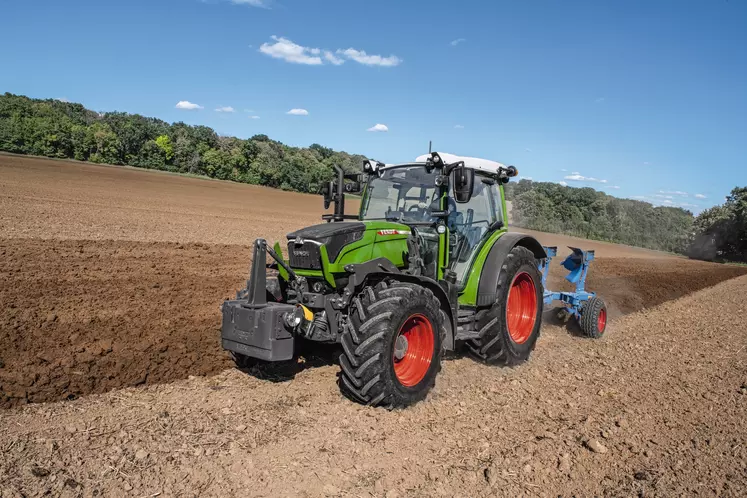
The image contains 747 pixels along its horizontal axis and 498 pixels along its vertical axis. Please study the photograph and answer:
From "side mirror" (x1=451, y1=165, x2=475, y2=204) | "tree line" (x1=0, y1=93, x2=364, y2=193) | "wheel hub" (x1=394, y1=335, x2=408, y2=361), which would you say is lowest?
"wheel hub" (x1=394, y1=335, x2=408, y2=361)

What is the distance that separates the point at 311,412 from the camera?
14.6 ft

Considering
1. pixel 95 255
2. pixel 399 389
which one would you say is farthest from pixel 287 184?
pixel 399 389

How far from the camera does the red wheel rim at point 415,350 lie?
15.9 ft

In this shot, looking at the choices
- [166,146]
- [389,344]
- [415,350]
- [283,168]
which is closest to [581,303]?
[415,350]

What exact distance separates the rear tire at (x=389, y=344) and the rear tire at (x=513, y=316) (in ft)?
3.54

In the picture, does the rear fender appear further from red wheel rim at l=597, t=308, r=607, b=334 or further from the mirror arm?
red wheel rim at l=597, t=308, r=607, b=334

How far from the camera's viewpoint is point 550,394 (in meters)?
5.32

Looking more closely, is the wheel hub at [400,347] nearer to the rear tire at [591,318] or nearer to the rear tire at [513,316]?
the rear tire at [513,316]

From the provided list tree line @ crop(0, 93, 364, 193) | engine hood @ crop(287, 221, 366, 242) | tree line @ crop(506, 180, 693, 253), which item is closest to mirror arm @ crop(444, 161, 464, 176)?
engine hood @ crop(287, 221, 366, 242)

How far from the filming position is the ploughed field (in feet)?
11.5

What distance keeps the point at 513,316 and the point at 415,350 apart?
7.19ft

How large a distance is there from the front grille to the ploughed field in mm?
1152

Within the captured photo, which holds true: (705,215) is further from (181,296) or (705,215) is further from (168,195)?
(181,296)

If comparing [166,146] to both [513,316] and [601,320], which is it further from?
[513,316]
